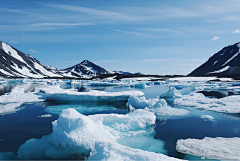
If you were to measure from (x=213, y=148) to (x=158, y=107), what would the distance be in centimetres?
631

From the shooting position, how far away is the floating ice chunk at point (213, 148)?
16.5ft

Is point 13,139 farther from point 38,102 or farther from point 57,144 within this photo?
point 38,102

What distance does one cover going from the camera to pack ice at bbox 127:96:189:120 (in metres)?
10.6

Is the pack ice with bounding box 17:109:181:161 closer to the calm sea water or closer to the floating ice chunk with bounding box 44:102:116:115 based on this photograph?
the calm sea water

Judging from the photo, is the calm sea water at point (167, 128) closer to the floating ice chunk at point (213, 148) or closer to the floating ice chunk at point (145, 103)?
the floating ice chunk at point (213, 148)

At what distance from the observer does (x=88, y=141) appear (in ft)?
18.1

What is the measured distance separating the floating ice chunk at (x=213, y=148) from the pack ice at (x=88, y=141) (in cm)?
79

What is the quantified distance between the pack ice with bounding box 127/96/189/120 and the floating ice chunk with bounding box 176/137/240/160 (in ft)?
12.6

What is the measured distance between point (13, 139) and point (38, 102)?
28.4 ft

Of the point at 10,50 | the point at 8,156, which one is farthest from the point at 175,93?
the point at 10,50

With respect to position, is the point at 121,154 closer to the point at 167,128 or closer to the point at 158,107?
the point at 167,128

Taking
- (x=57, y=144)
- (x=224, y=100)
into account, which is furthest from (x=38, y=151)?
(x=224, y=100)

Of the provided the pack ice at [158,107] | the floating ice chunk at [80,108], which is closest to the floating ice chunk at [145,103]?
the pack ice at [158,107]

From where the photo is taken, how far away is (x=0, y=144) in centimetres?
617
